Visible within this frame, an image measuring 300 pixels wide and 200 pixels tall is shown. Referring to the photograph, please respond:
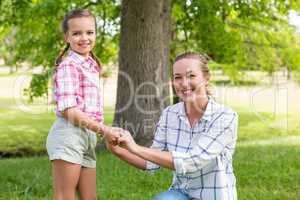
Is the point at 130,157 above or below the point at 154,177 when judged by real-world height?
above

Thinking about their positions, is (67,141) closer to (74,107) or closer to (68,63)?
(74,107)

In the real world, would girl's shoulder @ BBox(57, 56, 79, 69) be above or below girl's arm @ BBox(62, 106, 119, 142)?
above

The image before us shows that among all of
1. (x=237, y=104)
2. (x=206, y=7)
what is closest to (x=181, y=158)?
(x=206, y=7)

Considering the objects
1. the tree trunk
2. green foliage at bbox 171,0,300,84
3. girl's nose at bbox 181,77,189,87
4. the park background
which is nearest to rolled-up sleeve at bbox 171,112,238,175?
girl's nose at bbox 181,77,189,87

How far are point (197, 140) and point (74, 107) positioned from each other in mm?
780

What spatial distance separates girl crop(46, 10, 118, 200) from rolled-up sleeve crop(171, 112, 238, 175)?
481 millimetres

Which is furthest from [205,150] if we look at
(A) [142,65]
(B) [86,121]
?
(A) [142,65]

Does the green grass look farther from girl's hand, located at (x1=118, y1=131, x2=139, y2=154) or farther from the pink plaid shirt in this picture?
girl's hand, located at (x1=118, y1=131, x2=139, y2=154)

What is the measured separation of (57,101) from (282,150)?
5686 millimetres

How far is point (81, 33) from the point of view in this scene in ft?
11.4

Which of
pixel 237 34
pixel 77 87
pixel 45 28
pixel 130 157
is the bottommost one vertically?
pixel 130 157

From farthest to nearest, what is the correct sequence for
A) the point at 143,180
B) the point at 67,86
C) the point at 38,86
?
the point at 38,86, the point at 143,180, the point at 67,86

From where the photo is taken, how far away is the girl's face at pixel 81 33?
3.48m

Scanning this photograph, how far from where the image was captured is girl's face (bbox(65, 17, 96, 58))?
3.48 metres
